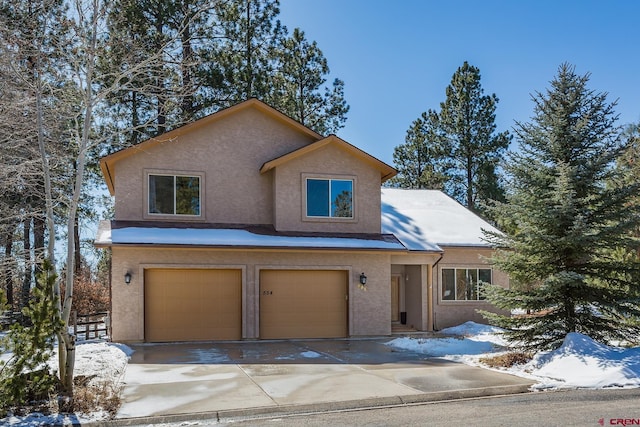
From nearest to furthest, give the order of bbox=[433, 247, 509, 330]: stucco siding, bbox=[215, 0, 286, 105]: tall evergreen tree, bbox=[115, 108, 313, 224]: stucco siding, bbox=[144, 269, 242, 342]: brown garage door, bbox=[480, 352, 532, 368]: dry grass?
1. bbox=[480, 352, 532, 368]: dry grass
2. bbox=[144, 269, 242, 342]: brown garage door
3. bbox=[115, 108, 313, 224]: stucco siding
4. bbox=[433, 247, 509, 330]: stucco siding
5. bbox=[215, 0, 286, 105]: tall evergreen tree

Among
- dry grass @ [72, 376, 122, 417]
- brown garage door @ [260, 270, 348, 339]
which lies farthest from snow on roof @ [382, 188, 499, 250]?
dry grass @ [72, 376, 122, 417]

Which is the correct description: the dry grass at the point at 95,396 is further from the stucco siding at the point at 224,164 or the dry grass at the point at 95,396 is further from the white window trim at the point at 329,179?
the white window trim at the point at 329,179

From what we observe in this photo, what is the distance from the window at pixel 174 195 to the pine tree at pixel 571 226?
931 cm

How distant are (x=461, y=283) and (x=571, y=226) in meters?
8.04

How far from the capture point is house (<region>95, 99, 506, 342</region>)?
15.7 m

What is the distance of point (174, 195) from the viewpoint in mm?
16922

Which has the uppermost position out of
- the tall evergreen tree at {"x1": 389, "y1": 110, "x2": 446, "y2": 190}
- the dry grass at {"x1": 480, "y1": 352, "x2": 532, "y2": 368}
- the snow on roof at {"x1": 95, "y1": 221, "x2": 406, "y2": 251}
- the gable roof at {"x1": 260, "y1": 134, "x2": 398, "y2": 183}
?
the tall evergreen tree at {"x1": 389, "y1": 110, "x2": 446, "y2": 190}

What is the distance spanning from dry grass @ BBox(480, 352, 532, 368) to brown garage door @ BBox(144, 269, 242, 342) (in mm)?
7517

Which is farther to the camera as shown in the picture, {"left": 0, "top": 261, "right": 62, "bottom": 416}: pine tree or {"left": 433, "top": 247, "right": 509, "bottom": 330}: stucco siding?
{"left": 433, "top": 247, "right": 509, "bottom": 330}: stucco siding

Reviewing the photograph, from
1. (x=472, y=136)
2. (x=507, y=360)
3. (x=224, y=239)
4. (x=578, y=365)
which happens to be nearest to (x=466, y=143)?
(x=472, y=136)

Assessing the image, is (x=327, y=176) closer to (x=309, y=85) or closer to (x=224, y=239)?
(x=224, y=239)

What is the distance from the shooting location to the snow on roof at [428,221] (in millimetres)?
19406

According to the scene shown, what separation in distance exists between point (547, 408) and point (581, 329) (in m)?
4.97

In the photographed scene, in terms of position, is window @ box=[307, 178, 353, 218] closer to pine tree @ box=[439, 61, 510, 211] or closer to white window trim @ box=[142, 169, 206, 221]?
white window trim @ box=[142, 169, 206, 221]
